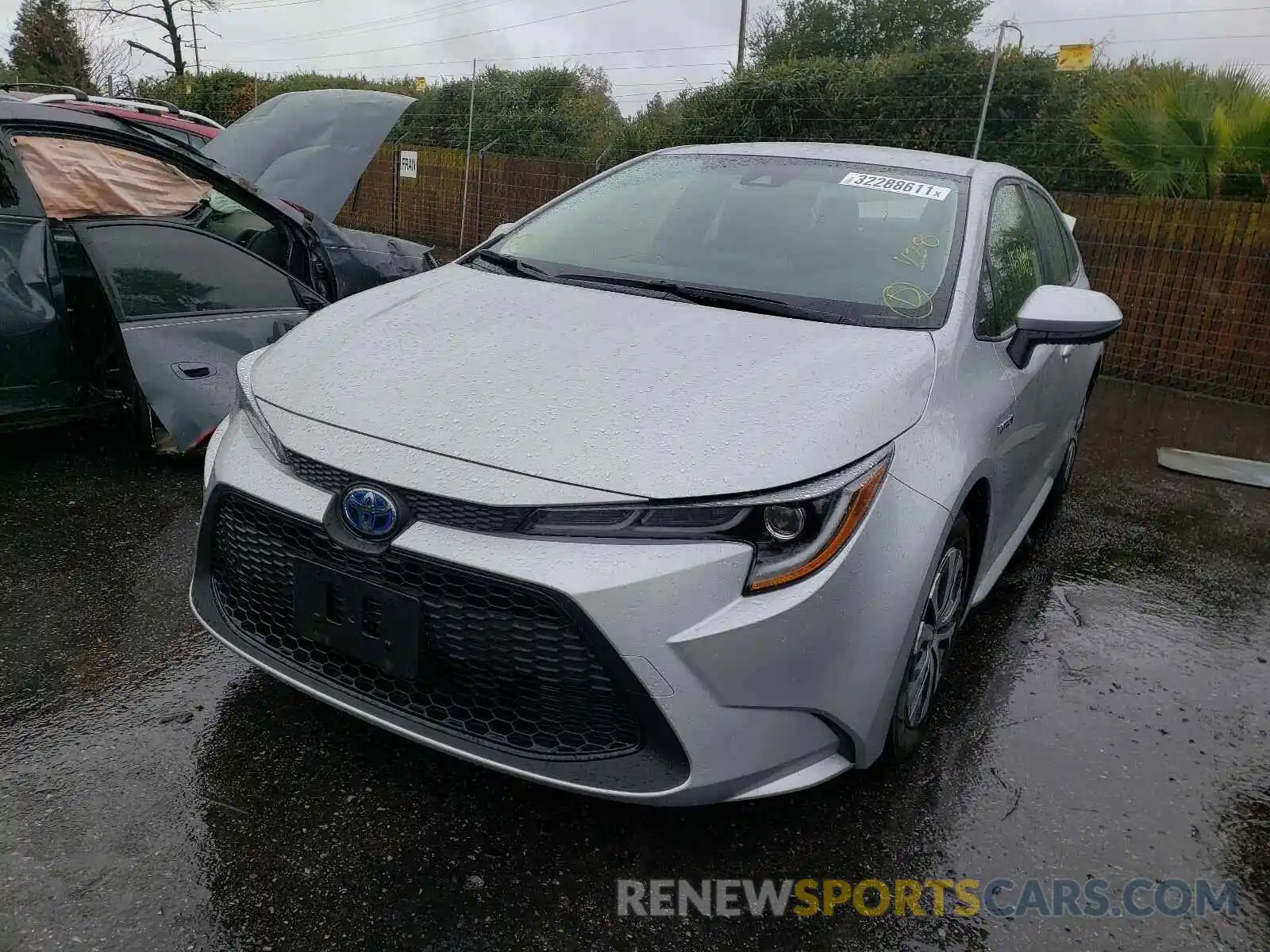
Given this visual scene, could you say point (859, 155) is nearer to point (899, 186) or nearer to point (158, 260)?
point (899, 186)

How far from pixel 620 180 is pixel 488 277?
0.84 metres

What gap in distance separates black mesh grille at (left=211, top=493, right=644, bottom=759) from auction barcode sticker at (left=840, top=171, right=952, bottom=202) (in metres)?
1.95

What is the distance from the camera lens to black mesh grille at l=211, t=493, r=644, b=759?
1827mm

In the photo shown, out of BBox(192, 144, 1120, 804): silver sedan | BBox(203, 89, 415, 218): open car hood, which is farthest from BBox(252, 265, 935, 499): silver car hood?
BBox(203, 89, 415, 218): open car hood

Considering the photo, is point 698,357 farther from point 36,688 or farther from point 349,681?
point 36,688

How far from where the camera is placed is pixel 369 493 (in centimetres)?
190

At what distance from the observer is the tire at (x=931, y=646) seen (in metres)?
2.28

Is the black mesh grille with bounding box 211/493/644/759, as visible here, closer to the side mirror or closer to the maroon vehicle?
the side mirror

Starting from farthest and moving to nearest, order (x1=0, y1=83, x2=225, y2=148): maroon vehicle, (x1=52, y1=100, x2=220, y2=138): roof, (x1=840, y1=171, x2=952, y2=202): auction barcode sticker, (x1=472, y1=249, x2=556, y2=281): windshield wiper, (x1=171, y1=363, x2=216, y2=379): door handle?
(x1=52, y1=100, x2=220, y2=138): roof < (x1=0, y1=83, x2=225, y2=148): maroon vehicle < (x1=171, y1=363, x2=216, y2=379): door handle < (x1=840, y1=171, x2=952, y2=202): auction barcode sticker < (x1=472, y1=249, x2=556, y2=281): windshield wiper

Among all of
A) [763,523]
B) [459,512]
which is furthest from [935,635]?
[459,512]

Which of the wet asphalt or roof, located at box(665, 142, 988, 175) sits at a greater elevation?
roof, located at box(665, 142, 988, 175)

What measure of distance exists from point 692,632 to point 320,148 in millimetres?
4125

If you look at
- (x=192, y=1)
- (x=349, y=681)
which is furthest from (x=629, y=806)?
(x=192, y=1)

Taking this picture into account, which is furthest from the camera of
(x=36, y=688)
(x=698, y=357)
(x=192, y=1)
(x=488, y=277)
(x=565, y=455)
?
(x=192, y=1)
